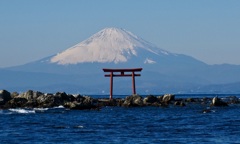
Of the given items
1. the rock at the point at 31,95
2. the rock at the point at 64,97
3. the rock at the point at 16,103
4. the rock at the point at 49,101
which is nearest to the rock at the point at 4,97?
the rock at the point at 16,103

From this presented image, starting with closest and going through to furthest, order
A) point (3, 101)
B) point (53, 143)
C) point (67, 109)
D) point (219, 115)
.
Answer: point (53, 143)
point (219, 115)
point (67, 109)
point (3, 101)

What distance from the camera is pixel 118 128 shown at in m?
57.5

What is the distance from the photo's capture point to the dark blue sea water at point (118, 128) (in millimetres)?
48219

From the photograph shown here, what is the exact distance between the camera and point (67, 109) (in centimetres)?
8669

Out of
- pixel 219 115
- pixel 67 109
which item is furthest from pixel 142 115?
pixel 67 109

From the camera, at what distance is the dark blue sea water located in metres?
48.2

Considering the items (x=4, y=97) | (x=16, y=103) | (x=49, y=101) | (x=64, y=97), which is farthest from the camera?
(x=64, y=97)

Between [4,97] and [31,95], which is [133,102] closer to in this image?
[31,95]

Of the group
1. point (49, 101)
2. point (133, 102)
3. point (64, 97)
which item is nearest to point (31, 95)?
point (49, 101)

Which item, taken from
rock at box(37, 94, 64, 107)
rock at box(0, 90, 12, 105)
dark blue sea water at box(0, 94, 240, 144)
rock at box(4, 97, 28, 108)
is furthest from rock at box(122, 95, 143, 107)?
dark blue sea water at box(0, 94, 240, 144)

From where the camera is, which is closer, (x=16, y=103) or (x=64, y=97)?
(x=16, y=103)

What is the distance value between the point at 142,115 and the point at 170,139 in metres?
26.5

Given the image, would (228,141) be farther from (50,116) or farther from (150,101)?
(150,101)

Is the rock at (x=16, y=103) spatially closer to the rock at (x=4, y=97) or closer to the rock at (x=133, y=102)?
the rock at (x=4, y=97)
